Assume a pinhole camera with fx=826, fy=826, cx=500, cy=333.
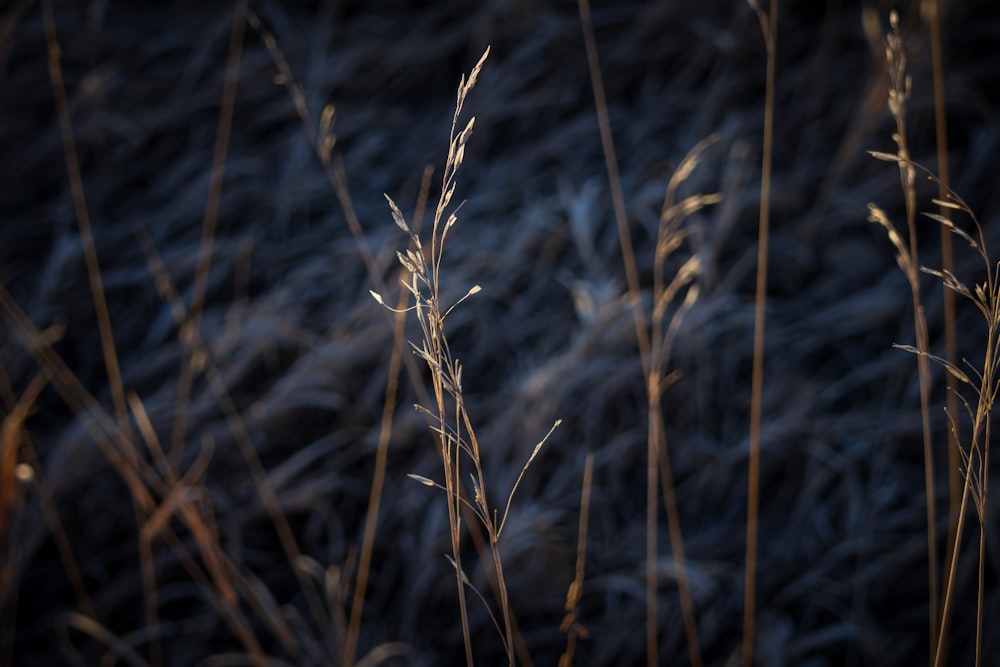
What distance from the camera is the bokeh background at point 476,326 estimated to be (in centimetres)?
121

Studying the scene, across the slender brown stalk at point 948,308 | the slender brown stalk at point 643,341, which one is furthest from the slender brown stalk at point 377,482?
the slender brown stalk at point 948,308

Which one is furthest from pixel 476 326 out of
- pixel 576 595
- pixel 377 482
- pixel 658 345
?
pixel 576 595

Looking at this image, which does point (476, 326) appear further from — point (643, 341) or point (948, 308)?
point (948, 308)

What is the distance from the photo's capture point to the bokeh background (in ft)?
3.97

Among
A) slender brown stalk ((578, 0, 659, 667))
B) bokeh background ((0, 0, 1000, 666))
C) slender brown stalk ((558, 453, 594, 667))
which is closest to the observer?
slender brown stalk ((558, 453, 594, 667))

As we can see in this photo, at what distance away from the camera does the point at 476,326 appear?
153 cm

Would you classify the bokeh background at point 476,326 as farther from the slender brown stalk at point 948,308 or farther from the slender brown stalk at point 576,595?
the slender brown stalk at point 576,595

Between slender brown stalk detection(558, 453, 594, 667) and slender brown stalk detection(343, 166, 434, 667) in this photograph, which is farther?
slender brown stalk detection(343, 166, 434, 667)

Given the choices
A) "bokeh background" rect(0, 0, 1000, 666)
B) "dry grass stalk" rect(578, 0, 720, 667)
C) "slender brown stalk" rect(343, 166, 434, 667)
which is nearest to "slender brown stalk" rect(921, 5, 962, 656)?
"bokeh background" rect(0, 0, 1000, 666)

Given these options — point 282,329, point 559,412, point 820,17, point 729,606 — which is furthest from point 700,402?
point 820,17

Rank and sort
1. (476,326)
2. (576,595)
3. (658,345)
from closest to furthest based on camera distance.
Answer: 1. (576,595)
2. (658,345)
3. (476,326)

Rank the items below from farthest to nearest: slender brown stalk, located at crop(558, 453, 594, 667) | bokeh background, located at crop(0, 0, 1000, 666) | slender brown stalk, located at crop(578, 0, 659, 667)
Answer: bokeh background, located at crop(0, 0, 1000, 666) < slender brown stalk, located at crop(578, 0, 659, 667) < slender brown stalk, located at crop(558, 453, 594, 667)

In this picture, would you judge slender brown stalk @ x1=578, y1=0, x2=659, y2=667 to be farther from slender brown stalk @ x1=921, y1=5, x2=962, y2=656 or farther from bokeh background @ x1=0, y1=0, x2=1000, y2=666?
slender brown stalk @ x1=921, y1=5, x2=962, y2=656

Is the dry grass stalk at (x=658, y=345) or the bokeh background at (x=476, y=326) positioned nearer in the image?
the dry grass stalk at (x=658, y=345)
